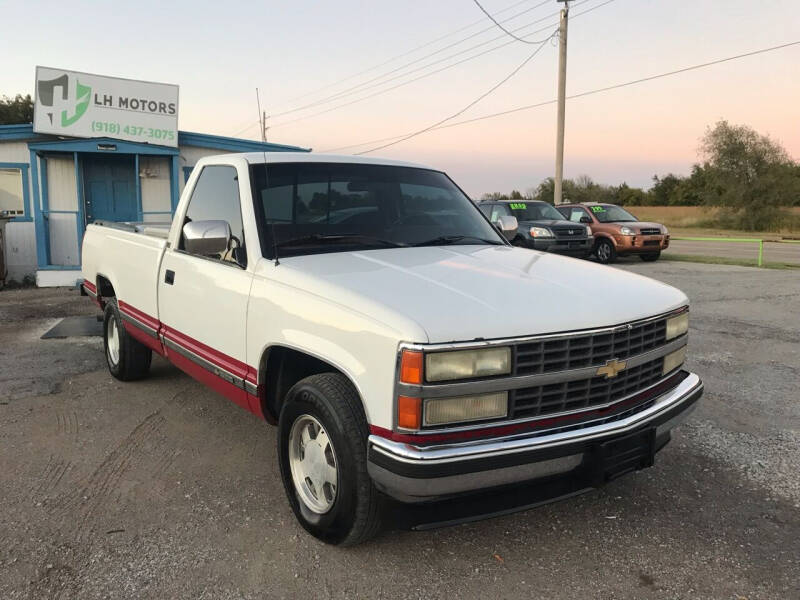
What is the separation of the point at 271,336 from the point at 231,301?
50 cm

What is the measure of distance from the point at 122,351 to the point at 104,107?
10015mm

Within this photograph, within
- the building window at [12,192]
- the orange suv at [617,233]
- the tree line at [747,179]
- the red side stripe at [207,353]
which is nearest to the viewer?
the red side stripe at [207,353]

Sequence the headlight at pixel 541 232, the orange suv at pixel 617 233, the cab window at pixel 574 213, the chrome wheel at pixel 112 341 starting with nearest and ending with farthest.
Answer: the chrome wheel at pixel 112 341
the headlight at pixel 541 232
the orange suv at pixel 617 233
the cab window at pixel 574 213

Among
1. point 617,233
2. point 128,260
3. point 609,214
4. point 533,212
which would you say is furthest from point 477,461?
point 609,214

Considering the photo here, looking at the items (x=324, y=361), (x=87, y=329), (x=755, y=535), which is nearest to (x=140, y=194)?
(x=87, y=329)

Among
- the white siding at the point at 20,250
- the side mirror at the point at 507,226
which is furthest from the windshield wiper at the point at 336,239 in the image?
the white siding at the point at 20,250

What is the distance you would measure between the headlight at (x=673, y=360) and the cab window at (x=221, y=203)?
2232 mm

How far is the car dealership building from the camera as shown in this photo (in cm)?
1280

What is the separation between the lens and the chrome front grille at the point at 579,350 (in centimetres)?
248

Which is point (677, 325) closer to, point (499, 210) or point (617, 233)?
point (499, 210)

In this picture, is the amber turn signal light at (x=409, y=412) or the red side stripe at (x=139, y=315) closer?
the amber turn signal light at (x=409, y=412)

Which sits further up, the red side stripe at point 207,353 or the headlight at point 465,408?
the headlight at point 465,408

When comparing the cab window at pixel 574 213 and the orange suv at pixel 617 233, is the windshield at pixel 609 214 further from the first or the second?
the cab window at pixel 574 213

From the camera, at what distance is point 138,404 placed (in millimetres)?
5000
